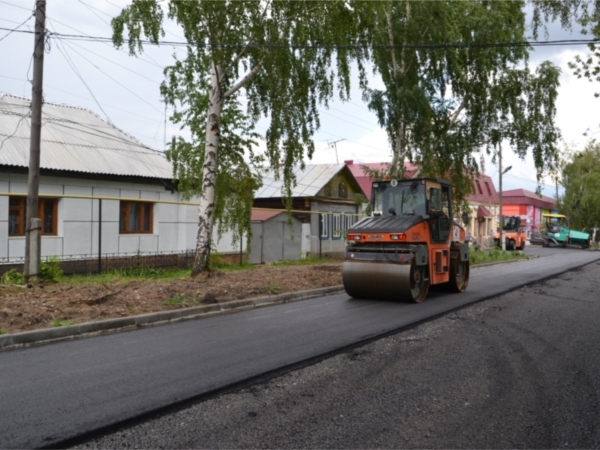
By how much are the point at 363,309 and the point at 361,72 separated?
1383 cm

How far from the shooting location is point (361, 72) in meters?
23.2

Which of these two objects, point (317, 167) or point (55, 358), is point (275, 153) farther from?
point (317, 167)

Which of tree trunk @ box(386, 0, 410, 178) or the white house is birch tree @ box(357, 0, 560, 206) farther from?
the white house

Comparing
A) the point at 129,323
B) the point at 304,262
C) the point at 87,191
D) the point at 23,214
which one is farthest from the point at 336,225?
the point at 129,323

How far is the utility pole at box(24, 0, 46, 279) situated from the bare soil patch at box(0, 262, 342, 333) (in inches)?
28.0

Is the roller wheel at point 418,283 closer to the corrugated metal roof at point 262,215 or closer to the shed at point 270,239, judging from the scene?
the shed at point 270,239

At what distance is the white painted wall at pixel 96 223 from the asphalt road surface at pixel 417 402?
12025mm

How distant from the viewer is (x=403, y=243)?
1256cm

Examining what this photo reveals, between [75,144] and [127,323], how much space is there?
39.4 ft

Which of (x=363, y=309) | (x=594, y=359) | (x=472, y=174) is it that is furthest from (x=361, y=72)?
(x=594, y=359)

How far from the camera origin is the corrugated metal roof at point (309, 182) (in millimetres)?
31094

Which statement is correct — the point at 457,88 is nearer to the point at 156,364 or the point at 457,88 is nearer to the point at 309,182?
the point at 309,182

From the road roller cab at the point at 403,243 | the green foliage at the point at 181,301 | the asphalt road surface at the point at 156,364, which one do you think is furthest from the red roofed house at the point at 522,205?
the asphalt road surface at the point at 156,364

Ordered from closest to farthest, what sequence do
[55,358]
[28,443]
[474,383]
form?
1. [28,443]
2. [474,383]
3. [55,358]
